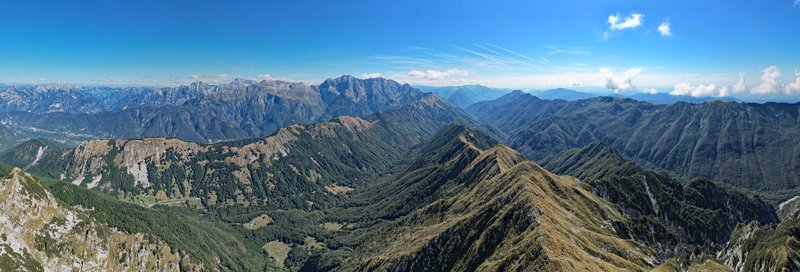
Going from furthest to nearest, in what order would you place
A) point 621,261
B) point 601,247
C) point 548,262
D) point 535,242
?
point 601,247, point 621,261, point 535,242, point 548,262

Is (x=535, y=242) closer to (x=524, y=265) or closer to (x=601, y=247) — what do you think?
(x=524, y=265)

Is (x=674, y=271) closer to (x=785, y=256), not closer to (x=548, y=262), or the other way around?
(x=785, y=256)

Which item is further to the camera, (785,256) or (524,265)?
(785,256)

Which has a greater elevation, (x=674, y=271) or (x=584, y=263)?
Result: (x=584, y=263)

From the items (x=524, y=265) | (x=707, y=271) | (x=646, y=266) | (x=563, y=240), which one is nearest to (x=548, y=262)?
(x=524, y=265)

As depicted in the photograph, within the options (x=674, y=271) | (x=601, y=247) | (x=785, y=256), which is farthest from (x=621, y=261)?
(x=785, y=256)

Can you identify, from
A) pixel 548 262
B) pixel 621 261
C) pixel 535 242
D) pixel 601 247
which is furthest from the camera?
pixel 601 247

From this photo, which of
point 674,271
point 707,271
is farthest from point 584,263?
point 707,271

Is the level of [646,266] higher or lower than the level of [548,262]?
lower
